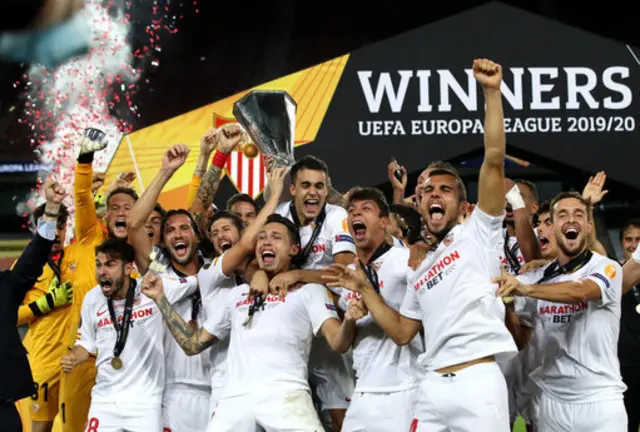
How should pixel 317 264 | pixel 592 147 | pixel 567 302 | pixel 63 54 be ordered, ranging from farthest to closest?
pixel 63 54, pixel 592 147, pixel 317 264, pixel 567 302

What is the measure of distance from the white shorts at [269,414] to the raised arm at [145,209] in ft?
4.54

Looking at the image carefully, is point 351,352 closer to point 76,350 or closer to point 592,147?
point 76,350

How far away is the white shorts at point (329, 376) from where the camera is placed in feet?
19.3

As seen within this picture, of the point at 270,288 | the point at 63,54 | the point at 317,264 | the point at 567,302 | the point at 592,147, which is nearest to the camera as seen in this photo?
the point at 567,302

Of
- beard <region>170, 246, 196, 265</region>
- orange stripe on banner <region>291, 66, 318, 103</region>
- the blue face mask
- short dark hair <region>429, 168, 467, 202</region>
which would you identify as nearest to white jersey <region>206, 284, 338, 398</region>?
beard <region>170, 246, 196, 265</region>

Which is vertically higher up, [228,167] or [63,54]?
[63,54]

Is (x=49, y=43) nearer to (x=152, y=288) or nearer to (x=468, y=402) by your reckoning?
(x=152, y=288)

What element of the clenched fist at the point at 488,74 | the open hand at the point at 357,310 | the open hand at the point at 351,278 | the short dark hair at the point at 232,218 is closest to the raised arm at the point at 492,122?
the clenched fist at the point at 488,74

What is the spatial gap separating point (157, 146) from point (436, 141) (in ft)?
10.2

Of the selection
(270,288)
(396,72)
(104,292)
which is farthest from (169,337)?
(396,72)

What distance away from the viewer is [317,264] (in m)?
5.68

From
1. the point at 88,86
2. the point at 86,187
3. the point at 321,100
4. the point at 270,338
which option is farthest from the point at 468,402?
the point at 88,86

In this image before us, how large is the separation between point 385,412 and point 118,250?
6.61 ft

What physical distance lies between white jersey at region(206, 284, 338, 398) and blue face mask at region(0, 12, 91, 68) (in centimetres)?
652
